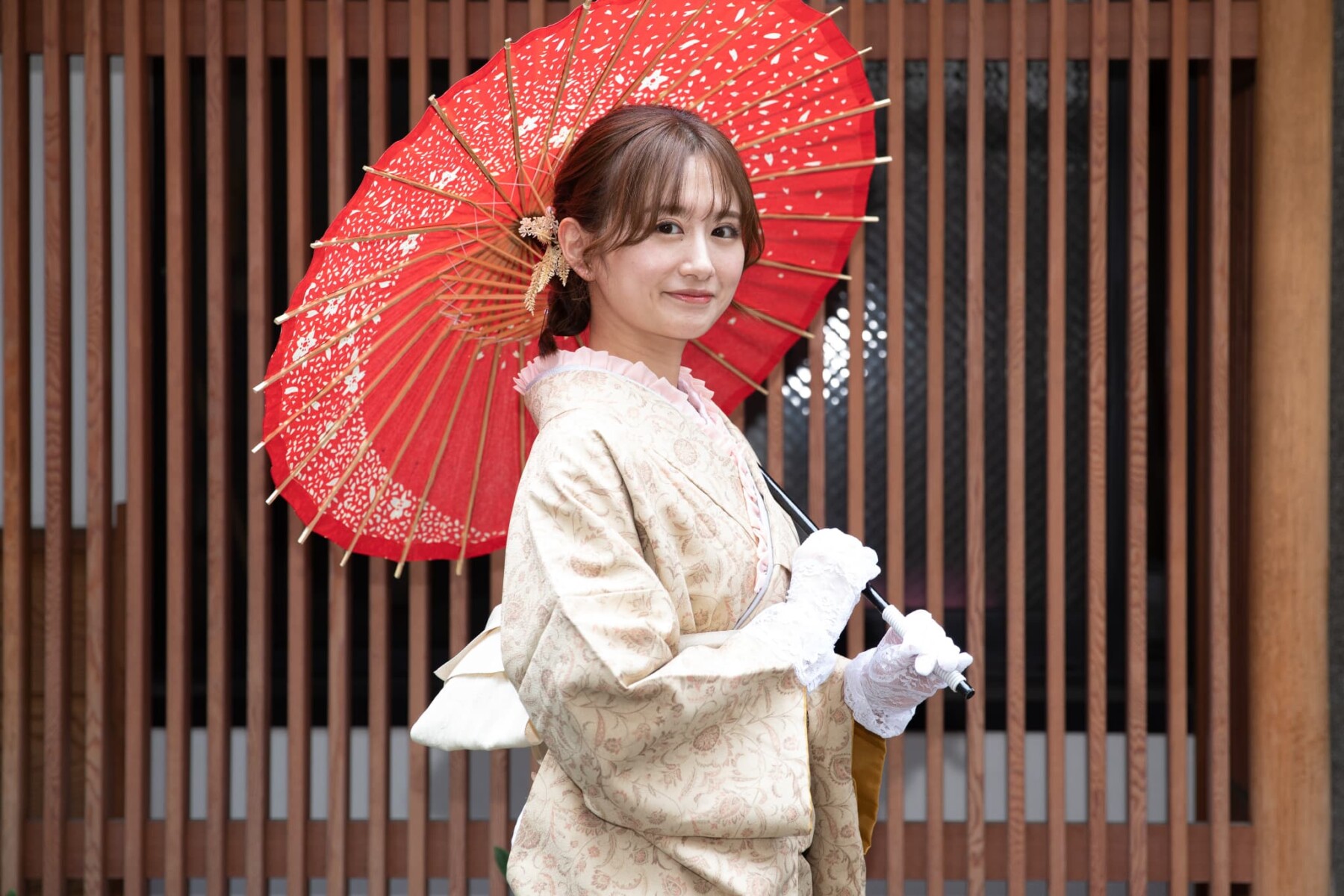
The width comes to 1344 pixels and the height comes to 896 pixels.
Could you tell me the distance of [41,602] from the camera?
2836mm

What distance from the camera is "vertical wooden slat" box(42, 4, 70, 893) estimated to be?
97.8 inches

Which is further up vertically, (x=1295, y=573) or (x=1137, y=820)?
(x=1295, y=573)

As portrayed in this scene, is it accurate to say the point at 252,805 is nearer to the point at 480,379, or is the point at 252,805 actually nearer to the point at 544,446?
the point at 480,379

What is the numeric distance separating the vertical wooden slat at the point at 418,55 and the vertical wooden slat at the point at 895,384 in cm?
91

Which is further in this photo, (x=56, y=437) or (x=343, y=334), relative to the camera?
(x=56, y=437)

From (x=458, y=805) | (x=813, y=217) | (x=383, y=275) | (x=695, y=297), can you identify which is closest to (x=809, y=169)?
(x=813, y=217)

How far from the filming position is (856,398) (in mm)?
2498

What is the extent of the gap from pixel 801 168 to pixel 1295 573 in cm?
151

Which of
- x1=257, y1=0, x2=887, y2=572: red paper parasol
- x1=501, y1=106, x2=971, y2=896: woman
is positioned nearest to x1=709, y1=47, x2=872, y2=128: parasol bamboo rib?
x1=257, y1=0, x2=887, y2=572: red paper parasol

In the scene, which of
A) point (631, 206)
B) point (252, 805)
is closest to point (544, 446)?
point (631, 206)

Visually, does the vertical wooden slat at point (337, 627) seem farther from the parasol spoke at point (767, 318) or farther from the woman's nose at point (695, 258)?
the woman's nose at point (695, 258)

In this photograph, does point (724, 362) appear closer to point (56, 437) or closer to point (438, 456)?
point (438, 456)

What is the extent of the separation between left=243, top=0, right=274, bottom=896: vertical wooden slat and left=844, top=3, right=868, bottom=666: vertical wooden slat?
4.05 ft

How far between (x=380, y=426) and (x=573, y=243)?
35 cm
